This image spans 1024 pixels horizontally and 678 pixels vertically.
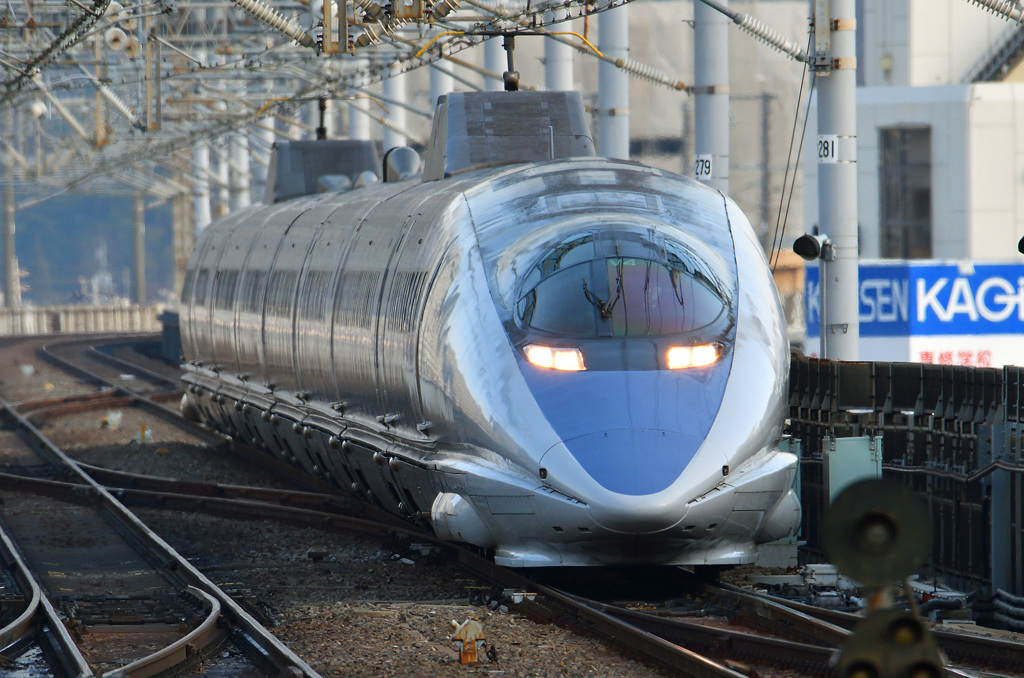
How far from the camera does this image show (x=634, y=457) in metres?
10.6

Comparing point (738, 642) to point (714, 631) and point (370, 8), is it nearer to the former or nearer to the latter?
A: point (714, 631)

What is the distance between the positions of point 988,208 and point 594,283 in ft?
107

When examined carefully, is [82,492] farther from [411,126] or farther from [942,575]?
[411,126]

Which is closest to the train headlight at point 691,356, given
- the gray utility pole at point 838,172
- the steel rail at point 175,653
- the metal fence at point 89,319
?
the steel rail at point 175,653

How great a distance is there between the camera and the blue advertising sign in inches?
783

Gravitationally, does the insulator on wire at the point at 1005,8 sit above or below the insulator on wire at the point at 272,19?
below

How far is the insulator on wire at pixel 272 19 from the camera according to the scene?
22.0m

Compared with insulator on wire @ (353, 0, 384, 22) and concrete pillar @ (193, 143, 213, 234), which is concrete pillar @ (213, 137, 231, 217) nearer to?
concrete pillar @ (193, 143, 213, 234)

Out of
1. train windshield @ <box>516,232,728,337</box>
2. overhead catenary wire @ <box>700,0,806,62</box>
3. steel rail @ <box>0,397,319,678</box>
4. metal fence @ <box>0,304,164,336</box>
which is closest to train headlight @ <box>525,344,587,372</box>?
train windshield @ <box>516,232,728,337</box>

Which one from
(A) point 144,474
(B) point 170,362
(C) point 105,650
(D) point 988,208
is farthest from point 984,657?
(B) point 170,362

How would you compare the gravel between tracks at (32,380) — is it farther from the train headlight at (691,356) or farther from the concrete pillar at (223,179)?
the train headlight at (691,356)

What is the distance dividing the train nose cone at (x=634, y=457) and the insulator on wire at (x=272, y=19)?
1301 centimetres

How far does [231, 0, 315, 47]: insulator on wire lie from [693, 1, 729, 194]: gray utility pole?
557cm

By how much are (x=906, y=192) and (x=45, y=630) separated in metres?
35.1
